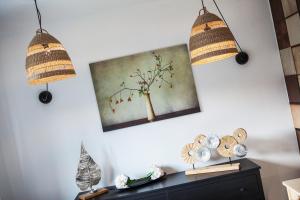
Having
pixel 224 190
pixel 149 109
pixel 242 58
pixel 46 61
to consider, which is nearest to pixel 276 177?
pixel 224 190

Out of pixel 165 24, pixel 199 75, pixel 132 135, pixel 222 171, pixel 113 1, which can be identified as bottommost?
pixel 222 171

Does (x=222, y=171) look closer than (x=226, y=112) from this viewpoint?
Yes

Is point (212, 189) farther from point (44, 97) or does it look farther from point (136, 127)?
point (44, 97)

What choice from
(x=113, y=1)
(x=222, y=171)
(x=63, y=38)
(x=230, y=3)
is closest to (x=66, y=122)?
(x=63, y=38)

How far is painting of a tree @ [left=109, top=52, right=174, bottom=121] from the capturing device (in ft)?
10.2

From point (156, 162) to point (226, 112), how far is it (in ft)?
2.64

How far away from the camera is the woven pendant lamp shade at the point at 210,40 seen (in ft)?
6.57

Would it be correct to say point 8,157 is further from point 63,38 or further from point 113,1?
point 113,1

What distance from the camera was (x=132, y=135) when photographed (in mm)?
3143

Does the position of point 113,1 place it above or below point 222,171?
above

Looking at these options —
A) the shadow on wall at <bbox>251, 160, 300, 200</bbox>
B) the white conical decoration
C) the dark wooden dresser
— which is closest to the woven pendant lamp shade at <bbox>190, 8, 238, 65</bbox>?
the dark wooden dresser

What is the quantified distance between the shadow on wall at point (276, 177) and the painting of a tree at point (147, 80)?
1.15m

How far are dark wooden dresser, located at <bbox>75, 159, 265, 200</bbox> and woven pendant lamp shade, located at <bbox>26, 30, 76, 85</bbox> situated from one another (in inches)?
49.5

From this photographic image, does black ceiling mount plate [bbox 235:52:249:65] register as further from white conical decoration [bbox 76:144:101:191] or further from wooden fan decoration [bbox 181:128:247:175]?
white conical decoration [bbox 76:144:101:191]
